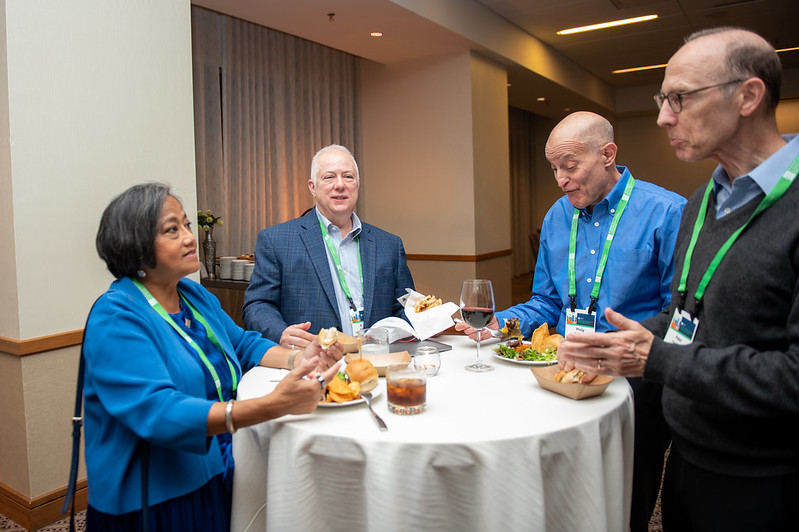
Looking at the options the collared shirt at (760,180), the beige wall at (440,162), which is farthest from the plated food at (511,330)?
the beige wall at (440,162)

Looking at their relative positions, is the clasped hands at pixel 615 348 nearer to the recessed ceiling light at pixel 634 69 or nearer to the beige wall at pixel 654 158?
the recessed ceiling light at pixel 634 69

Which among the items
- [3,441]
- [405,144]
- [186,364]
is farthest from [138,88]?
[405,144]

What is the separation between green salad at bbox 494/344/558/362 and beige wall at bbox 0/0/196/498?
2208 mm

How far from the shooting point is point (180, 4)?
3387 mm

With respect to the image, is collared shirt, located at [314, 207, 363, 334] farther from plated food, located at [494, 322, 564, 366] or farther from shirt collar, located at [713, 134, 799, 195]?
shirt collar, located at [713, 134, 799, 195]

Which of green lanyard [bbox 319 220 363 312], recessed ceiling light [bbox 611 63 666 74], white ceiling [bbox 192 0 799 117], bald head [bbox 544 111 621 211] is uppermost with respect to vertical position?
recessed ceiling light [bbox 611 63 666 74]

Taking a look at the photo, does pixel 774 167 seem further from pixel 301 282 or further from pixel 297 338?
pixel 301 282

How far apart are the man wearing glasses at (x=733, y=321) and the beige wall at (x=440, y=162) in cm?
512

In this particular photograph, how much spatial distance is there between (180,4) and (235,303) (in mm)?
2469

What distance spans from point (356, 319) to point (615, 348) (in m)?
1.43

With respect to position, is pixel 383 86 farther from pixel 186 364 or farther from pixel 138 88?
pixel 186 364

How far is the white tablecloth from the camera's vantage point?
1273 mm

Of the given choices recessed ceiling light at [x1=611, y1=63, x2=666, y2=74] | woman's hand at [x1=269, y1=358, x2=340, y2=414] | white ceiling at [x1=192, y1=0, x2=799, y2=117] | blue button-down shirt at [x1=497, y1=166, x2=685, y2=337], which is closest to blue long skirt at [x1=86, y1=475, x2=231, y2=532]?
woman's hand at [x1=269, y1=358, x2=340, y2=414]

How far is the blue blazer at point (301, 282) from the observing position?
103 inches
